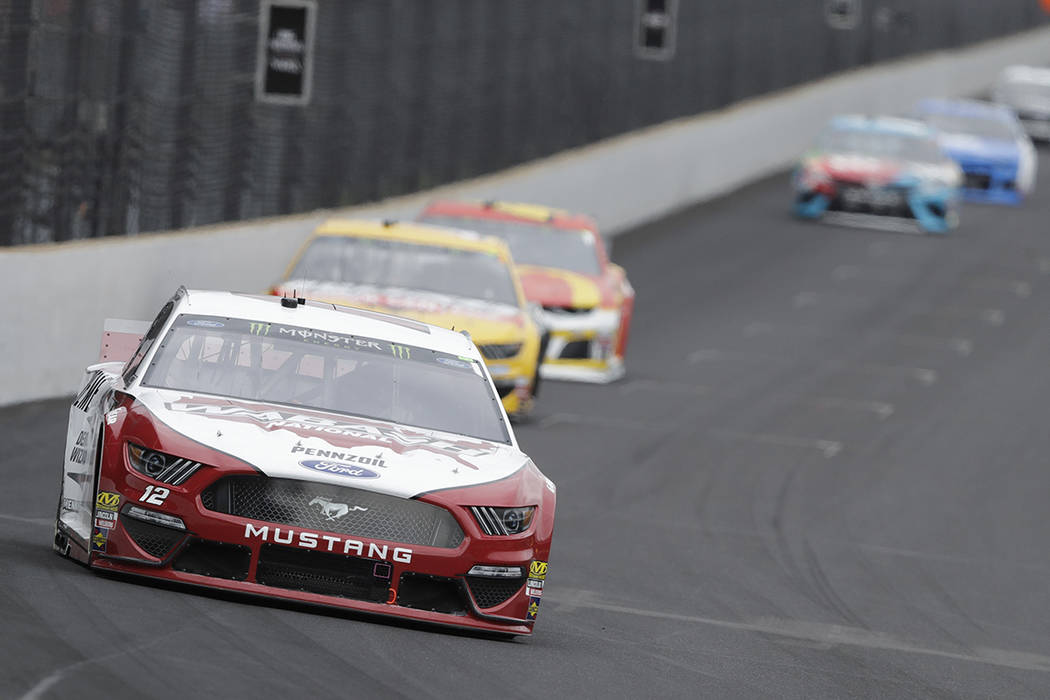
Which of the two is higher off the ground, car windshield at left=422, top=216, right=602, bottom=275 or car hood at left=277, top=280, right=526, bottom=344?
car windshield at left=422, top=216, right=602, bottom=275

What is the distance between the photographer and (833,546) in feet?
43.2

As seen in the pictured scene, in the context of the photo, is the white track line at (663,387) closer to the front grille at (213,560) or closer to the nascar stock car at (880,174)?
the front grille at (213,560)

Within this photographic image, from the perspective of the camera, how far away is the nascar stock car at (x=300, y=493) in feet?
26.5

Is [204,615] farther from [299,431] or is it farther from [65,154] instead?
[65,154]

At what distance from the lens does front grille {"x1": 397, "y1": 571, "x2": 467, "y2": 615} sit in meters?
8.20

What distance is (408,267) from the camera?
55.0ft

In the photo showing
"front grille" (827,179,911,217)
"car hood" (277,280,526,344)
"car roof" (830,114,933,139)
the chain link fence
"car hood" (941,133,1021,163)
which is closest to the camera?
"car hood" (277,280,526,344)

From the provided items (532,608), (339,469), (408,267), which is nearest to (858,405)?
(408,267)

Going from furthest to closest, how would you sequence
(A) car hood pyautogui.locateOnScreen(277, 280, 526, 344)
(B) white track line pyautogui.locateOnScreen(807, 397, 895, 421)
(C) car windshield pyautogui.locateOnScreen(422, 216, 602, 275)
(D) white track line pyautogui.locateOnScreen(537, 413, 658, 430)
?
(C) car windshield pyautogui.locateOnScreen(422, 216, 602, 275) → (B) white track line pyautogui.locateOnScreen(807, 397, 895, 421) → (D) white track line pyautogui.locateOnScreen(537, 413, 658, 430) → (A) car hood pyautogui.locateOnScreen(277, 280, 526, 344)

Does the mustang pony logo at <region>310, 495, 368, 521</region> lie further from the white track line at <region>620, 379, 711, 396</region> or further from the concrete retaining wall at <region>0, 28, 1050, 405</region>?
the white track line at <region>620, 379, 711, 396</region>

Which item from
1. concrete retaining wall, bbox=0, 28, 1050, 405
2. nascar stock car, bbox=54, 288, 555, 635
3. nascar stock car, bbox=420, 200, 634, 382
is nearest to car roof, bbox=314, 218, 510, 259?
concrete retaining wall, bbox=0, 28, 1050, 405

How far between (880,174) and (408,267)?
1744 centimetres

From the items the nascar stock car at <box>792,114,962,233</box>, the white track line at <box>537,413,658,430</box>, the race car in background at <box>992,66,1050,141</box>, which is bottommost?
the white track line at <box>537,413,658,430</box>

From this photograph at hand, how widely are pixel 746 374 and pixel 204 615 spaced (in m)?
14.0
